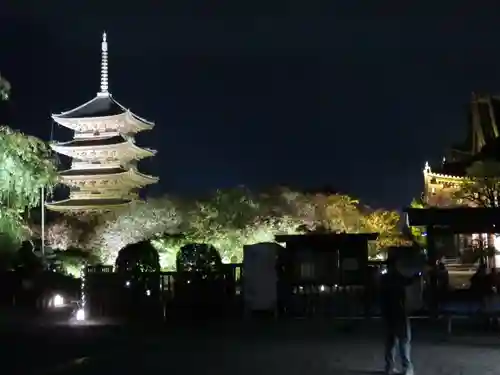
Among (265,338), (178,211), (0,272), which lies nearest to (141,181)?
(178,211)

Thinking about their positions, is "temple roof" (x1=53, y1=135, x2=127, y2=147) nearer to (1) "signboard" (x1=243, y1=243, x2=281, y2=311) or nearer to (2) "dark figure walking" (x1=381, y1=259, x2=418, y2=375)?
(1) "signboard" (x1=243, y1=243, x2=281, y2=311)

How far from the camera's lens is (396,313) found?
458 inches

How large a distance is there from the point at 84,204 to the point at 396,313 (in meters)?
50.0

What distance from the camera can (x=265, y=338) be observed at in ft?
55.0

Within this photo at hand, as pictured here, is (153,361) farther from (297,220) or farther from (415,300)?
(297,220)

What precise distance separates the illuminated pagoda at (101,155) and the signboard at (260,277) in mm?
39340

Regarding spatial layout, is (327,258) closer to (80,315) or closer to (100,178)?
(80,315)

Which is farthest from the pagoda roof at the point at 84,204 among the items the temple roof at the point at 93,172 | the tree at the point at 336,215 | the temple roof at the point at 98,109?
the tree at the point at 336,215

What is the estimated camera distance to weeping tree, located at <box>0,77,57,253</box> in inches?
1055

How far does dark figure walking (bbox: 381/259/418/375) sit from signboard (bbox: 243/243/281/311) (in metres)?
8.91

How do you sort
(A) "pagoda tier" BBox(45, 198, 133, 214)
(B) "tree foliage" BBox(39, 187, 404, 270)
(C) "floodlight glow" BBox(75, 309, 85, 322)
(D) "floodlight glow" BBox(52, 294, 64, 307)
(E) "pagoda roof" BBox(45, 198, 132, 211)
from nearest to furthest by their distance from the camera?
1. (C) "floodlight glow" BBox(75, 309, 85, 322)
2. (D) "floodlight glow" BBox(52, 294, 64, 307)
3. (B) "tree foliage" BBox(39, 187, 404, 270)
4. (A) "pagoda tier" BBox(45, 198, 133, 214)
5. (E) "pagoda roof" BBox(45, 198, 132, 211)

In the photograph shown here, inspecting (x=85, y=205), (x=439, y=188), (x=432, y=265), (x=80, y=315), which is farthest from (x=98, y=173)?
(x=432, y=265)

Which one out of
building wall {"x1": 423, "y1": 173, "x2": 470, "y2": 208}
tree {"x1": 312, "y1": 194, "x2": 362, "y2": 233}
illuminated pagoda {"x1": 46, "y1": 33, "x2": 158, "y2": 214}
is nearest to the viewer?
tree {"x1": 312, "y1": 194, "x2": 362, "y2": 233}

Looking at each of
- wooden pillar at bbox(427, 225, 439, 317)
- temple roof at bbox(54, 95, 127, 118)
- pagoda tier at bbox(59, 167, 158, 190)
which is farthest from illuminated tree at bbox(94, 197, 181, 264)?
wooden pillar at bbox(427, 225, 439, 317)
